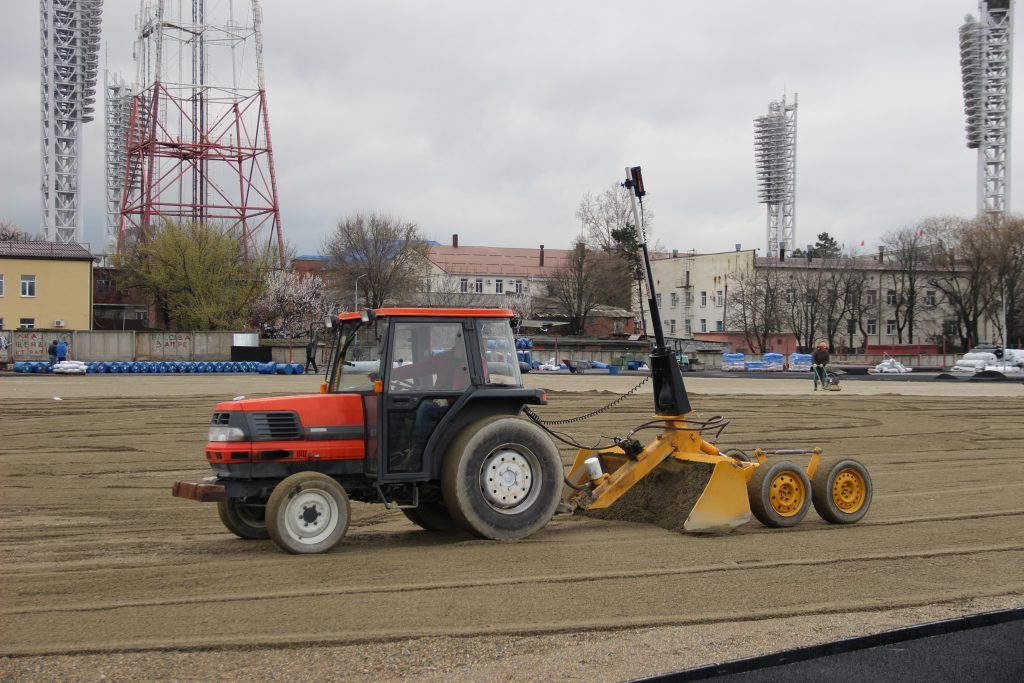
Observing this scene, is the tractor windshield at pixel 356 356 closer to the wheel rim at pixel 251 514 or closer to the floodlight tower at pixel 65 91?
the wheel rim at pixel 251 514

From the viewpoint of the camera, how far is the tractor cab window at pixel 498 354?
30.1ft

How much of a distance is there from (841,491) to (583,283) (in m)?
76.3

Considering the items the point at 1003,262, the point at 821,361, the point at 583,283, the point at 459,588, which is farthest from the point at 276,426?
the point at 1003,262

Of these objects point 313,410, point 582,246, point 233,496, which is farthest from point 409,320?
point 582,246

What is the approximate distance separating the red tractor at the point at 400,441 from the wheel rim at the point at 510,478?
11mm

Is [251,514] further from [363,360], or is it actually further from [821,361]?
[821,361]

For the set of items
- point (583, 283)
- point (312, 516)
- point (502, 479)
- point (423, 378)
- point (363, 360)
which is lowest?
point (312, 516)

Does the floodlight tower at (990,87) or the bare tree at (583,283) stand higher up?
the floodlight tower at (990,87)

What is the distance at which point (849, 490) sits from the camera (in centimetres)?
1043

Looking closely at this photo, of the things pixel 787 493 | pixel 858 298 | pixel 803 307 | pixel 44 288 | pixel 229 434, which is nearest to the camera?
pixel 229 434

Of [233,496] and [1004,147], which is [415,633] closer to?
[233,496]

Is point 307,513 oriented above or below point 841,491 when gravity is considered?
above

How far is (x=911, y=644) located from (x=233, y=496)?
516 centimetres

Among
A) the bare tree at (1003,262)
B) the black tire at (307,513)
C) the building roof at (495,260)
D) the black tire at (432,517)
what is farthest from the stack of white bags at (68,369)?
the bare tree at (1003,262)
